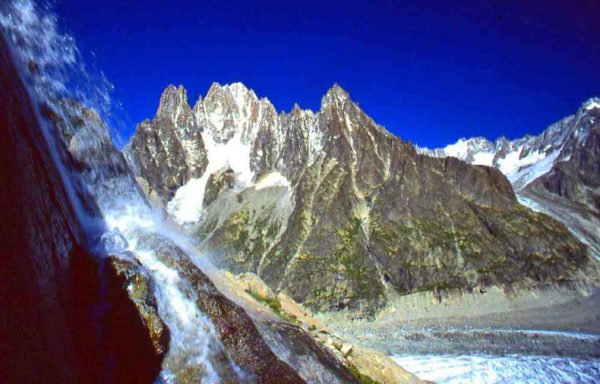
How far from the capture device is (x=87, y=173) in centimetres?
1839

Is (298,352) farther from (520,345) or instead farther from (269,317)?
(520,345)

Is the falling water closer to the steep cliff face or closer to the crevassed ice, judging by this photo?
the steep cliff face

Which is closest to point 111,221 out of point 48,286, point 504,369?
point 48,286

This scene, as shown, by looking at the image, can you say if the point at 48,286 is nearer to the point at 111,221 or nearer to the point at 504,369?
the point at 111,221

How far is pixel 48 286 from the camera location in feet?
38.6

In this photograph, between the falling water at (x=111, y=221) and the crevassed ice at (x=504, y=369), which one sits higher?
the falling water at (x=111, y=221)

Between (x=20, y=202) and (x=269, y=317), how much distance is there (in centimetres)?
1168

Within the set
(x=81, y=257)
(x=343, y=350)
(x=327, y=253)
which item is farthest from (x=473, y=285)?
(x=81, y=257)

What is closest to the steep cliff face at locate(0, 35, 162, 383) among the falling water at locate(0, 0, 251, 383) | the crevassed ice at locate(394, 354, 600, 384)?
the falling water at locate(0, 0, 251, 383)

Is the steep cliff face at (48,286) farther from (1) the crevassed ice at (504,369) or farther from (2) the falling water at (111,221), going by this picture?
(1) the crevassed ice at (504,369)

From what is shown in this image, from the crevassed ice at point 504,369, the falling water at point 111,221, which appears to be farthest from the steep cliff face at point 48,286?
the crevassed ice at point 504,369

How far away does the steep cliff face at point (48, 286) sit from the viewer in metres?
10.2

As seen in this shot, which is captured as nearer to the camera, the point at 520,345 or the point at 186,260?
the point at 186,260

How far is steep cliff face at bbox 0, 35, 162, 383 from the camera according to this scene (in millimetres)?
10242
